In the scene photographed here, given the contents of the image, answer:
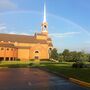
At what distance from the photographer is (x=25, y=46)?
105 m

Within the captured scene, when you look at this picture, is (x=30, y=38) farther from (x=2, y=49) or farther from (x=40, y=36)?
(x=2, y=49)

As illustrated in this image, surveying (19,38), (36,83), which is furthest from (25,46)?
(36,83)

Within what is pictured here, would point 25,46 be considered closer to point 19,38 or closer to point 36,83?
point 19,38

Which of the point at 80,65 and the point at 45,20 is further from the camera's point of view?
the point at 45,20

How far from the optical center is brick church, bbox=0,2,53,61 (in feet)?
310

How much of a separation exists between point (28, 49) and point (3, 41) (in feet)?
39.6

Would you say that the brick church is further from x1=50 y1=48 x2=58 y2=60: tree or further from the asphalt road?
the asphalt road

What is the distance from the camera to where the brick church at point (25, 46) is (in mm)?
94438

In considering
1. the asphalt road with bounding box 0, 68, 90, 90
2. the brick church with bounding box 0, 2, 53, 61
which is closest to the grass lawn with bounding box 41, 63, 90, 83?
the asphalt road with bounding box 0, 68, 90, 90

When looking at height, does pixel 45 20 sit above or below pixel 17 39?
above

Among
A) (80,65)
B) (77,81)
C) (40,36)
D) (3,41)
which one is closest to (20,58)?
(3,41)

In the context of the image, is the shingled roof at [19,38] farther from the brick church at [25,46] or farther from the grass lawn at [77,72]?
the grass lawn at [77,72]

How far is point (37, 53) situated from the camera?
10294 cm

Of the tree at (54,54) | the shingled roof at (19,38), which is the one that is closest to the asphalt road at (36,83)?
the shingled roof at (19,38)
